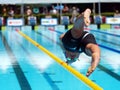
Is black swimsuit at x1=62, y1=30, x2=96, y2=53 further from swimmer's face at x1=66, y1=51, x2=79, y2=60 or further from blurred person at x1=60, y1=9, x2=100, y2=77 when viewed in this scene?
swimmer's face at x1=66, y1=51, x2=79, y2=60

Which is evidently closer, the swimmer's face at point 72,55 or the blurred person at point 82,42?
the blurred person at point 82,42

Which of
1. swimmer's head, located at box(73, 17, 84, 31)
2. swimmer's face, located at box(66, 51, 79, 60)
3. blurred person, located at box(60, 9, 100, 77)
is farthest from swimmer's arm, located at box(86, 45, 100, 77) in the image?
swimmer's face, located at box(66, 51, 79, 60)

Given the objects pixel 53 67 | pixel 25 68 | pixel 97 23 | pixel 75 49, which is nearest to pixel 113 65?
pixel 53 67

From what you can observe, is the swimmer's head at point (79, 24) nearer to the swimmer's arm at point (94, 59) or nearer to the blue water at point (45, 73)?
the swimmer's arm at point (94, 59)

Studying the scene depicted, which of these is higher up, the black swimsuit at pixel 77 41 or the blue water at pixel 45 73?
the black swimsuit at pixel 77 41

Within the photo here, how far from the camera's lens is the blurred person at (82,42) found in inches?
247

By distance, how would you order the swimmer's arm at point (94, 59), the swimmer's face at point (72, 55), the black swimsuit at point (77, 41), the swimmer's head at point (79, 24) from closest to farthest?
the swimmer's arm at point (94, 59) → the swimmer's head at point (79, 24) → the black swimsuit at point (77, 41) → the swimmer's face at point (72, 55)

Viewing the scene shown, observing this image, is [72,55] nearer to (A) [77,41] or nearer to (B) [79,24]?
(A) [77,41]

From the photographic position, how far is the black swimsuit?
6617 millimetres

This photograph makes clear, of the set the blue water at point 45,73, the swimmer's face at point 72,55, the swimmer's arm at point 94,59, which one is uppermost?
the swimmer's arm at point 94,59

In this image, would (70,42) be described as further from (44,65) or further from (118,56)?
(118,56)

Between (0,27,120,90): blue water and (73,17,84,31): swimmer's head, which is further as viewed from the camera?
(0,27,120,90): blue water

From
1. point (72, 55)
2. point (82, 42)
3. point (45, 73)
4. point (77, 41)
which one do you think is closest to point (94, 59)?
point (82, 42)

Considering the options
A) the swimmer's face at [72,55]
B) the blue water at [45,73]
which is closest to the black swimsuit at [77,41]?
the swimmer's face at [72,55]
